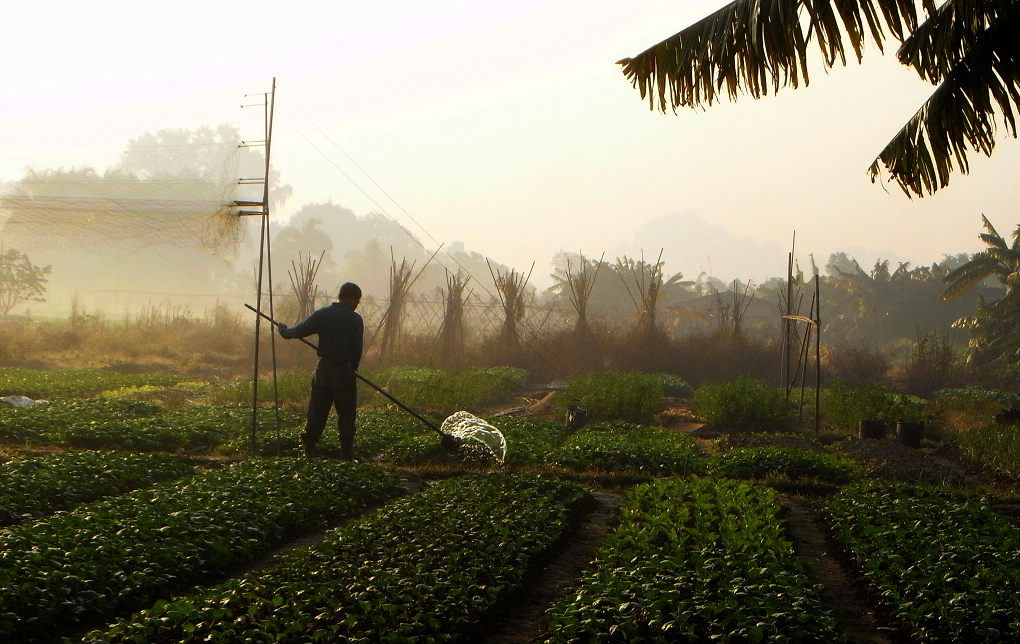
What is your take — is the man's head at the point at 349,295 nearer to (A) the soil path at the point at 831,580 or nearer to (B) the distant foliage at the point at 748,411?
(A) the soil path at the point at 831,580

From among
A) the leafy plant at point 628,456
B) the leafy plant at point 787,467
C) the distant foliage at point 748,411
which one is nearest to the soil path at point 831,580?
the leafy plant at point 787,467

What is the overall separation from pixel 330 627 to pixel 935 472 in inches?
389

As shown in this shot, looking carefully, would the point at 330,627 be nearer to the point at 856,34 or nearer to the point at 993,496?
the point at 856,34

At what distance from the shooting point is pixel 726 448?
49.4 ft

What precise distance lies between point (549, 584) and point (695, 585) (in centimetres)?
131

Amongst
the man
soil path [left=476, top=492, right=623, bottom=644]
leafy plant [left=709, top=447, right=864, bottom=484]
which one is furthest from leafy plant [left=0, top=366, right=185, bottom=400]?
soil path [left=476, top=492, right=623, bottom=644]

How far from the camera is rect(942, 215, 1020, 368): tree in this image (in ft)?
103

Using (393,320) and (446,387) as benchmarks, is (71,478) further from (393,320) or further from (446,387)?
(393,320)

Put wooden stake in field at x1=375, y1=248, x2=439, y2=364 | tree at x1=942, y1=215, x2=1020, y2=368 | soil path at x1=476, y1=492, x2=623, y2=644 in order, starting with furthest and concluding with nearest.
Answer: tree at x1=942, y1=215, x2=1020, y2=368
wooden stake in field at x1=375, y1=248, x2=439, y2=364
soil path at x1=476, y1=492, x2=623, y2=644

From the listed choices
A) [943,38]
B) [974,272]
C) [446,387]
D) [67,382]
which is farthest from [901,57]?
[974,272]

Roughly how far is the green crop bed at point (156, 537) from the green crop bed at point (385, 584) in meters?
0.41

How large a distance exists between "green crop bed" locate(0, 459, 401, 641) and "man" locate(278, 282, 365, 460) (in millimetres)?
1235

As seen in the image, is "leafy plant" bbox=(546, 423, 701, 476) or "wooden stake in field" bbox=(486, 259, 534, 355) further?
"wooden stake in field" bbox=(486, 259, 534, 355)

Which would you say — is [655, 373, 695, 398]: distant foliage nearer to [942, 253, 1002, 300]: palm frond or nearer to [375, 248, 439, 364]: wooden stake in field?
[375, 248, 439, 364]: wooden stake in field
